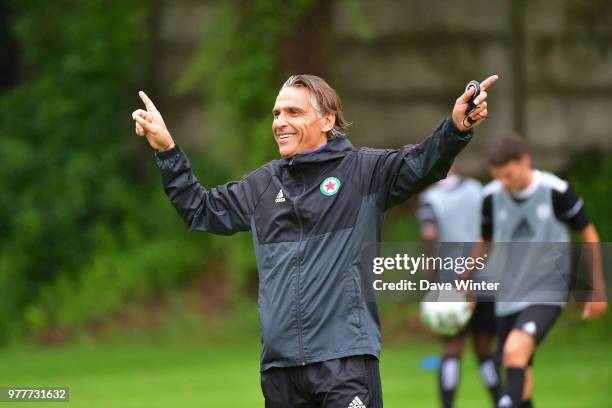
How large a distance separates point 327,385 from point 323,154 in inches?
40.8

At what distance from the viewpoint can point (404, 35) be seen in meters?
19.4

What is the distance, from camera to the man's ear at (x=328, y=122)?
18.1 ft

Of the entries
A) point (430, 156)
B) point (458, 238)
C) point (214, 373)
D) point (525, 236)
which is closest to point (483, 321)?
point (458, 238)

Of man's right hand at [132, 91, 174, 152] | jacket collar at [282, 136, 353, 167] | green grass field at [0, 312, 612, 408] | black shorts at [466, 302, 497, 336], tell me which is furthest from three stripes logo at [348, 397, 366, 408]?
green grass field at [0, 312, 612, 408]

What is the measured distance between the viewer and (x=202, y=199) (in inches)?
219

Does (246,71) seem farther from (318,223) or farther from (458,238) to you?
(318,223)

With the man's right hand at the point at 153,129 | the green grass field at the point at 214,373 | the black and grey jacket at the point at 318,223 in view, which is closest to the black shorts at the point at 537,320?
the green grass field at the point at 214,373

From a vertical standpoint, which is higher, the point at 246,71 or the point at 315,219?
the point at 246,71

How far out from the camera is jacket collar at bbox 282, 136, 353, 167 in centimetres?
539

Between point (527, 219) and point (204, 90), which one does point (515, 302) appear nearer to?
point (527, 219)

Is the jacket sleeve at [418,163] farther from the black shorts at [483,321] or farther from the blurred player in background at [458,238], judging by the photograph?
the black shorts at [483,321]

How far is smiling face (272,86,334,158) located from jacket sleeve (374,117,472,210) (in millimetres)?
338

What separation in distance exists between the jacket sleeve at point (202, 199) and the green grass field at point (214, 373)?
5.61 metres

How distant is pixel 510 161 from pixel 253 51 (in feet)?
31.7
